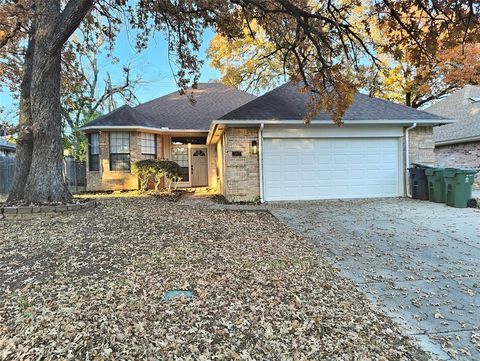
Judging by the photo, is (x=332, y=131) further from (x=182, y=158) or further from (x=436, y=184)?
Answer: (x=182, y=158)

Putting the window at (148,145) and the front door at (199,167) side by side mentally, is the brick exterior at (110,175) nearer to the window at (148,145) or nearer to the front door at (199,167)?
the window at (148,145)

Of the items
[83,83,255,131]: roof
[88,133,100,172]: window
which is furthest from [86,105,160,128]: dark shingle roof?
[88,133,100,172]: window

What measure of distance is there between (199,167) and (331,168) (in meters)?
7.25

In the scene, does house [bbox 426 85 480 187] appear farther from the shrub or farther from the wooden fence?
the wooden fence

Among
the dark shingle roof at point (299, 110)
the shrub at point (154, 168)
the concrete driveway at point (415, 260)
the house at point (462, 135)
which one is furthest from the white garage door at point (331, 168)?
the house at point (462, 135)

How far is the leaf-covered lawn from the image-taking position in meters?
2.12

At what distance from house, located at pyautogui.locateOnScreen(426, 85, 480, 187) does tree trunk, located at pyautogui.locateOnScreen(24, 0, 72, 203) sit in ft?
48.0

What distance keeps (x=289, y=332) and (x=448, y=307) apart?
5.14 ft

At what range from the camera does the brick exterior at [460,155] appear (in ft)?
41.2

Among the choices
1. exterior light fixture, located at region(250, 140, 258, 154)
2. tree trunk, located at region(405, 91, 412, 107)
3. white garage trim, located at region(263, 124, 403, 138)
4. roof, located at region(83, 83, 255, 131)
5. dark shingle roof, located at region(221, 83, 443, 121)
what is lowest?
exterior light fixture, located at region(250, 140, 258, 154)

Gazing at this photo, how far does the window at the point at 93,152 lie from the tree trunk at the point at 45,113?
17.9ft

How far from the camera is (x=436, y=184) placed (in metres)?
8.77

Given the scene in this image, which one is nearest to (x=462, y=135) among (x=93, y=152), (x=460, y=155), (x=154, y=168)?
(x=460, y=155)

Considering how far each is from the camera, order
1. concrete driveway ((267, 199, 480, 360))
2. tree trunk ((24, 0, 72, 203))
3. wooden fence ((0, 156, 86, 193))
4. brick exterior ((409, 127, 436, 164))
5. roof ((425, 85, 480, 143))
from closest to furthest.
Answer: concrete driveway ((267, 199, 480, 360)) → tree trunk ((24, 0, 72, 203)) → brick exterior ((409, 127, 436, 164)) → roof ((425, 85, 480, 143)) → wooden fence ((0, 156, 86, 193))
